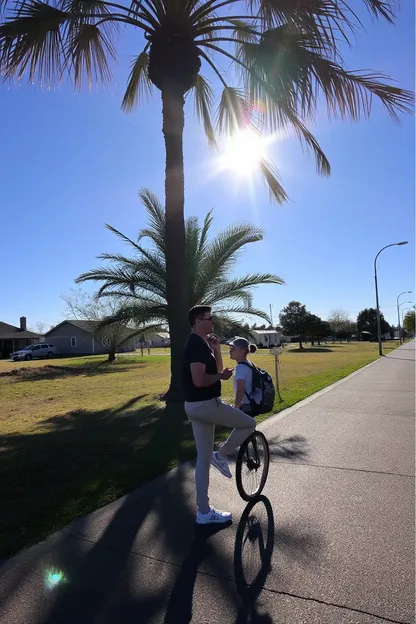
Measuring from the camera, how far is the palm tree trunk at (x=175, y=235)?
9.66 meters

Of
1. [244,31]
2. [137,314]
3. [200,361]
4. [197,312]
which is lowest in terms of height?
[200,361]

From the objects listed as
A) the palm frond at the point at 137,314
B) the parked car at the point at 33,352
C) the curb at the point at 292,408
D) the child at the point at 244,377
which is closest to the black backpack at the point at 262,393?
the child at the point at 244,377

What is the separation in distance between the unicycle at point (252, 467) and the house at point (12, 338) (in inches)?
2260

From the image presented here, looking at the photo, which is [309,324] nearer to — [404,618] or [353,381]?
[353,381]

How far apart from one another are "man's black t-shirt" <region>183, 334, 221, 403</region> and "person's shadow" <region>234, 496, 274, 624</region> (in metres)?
1.08

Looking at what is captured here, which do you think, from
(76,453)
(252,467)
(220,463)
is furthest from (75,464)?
(252,467)

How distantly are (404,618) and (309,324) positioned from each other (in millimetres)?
61721

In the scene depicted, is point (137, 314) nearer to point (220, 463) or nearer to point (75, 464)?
point (75, 464)

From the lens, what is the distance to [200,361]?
3.64 metres

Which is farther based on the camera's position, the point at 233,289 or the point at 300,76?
the point at 233,289

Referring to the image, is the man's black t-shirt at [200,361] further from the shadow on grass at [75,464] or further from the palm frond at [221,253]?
the palm frond at [221,253]

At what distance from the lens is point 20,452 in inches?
250

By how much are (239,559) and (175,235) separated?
736 centimetres

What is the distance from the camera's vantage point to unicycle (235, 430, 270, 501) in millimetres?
4164
